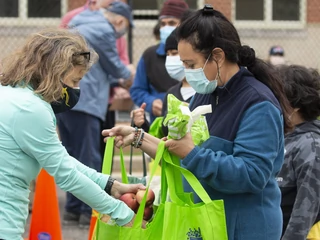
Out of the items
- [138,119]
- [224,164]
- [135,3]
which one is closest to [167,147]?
[224,164]

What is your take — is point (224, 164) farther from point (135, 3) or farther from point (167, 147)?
point (135, 3)

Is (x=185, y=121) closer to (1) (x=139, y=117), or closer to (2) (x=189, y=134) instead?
(2) (x=189, y=134)

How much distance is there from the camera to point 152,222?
373cm

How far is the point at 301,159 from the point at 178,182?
36.2 inches

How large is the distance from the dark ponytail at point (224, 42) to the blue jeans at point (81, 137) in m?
3.93

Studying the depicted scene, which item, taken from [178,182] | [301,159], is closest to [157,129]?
[301,159]

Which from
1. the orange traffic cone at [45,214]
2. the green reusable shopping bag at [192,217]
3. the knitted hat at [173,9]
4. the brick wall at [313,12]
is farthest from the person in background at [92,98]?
the brick wall at [313,12]

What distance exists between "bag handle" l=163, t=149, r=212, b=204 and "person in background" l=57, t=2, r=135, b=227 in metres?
3.89

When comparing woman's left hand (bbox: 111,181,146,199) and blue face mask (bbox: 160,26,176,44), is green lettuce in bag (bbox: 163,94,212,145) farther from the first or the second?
blue face mask (bbox: 160,26,176,44)

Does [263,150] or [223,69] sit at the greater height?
[223,69]

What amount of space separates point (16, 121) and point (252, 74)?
3.79ft

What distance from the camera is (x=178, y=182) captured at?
382 centimetres

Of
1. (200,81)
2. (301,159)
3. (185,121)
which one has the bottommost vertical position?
(301,159)

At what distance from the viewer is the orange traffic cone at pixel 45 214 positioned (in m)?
Result: 5.95
